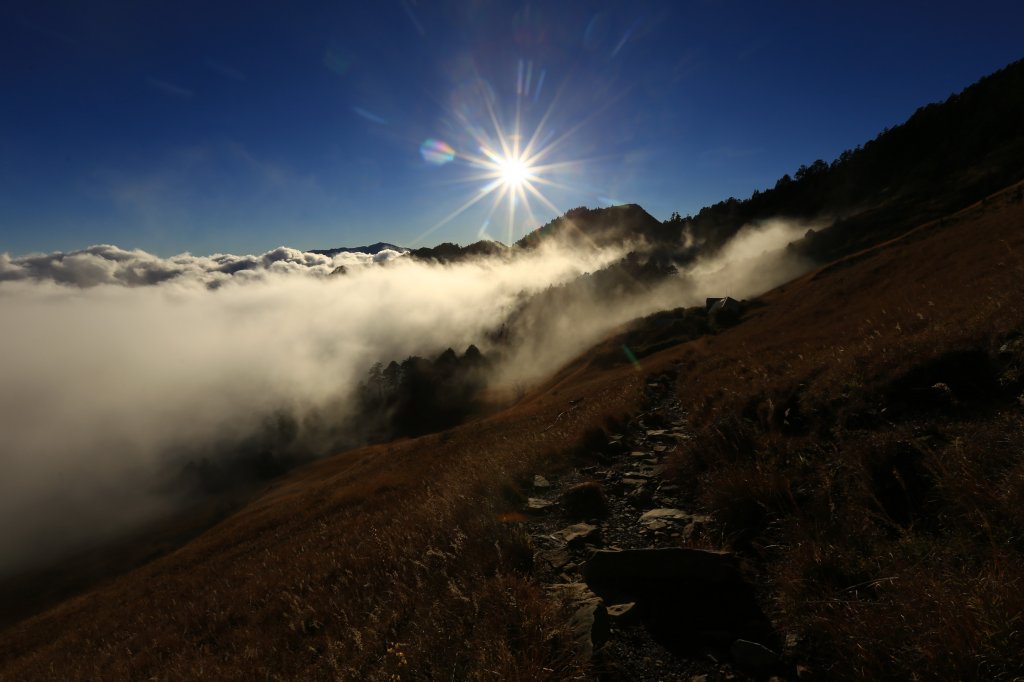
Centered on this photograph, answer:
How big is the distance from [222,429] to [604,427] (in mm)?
224016

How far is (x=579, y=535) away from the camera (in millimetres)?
6102

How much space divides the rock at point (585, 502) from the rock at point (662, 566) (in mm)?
1878

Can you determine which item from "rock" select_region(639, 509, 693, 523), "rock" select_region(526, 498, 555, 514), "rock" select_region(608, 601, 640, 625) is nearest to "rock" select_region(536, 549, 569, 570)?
"rock" select_region(608, 601, 640, 625)

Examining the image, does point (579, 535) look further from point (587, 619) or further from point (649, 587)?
point (587, 619)

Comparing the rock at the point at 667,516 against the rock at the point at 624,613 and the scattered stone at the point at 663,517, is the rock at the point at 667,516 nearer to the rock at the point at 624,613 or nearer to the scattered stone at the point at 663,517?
the scattered stone at the point at 663,517

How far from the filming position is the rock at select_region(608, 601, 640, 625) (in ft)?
13.9

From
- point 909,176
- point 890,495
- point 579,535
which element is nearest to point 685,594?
point 579,535

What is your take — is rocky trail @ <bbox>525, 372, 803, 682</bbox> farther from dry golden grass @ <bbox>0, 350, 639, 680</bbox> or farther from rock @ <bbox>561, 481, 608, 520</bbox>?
dry golden grass @ <bbox>0, 350, 639, 680</bbox>

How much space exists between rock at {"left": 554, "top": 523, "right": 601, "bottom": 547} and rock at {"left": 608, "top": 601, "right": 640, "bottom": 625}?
156 centimetres

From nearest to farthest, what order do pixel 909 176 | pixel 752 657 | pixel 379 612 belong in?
pixel 752 657 → pixel 379 612 → pixel 909 176

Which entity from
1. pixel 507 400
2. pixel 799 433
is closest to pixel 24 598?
pixel 507 400

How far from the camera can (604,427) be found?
1140cm

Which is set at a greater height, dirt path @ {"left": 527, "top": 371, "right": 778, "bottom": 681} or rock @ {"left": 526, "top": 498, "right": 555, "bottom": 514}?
rock @ {"left": 526, "top": 498, "right": 555, "bottom": 514}

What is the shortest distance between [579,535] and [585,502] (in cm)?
125
